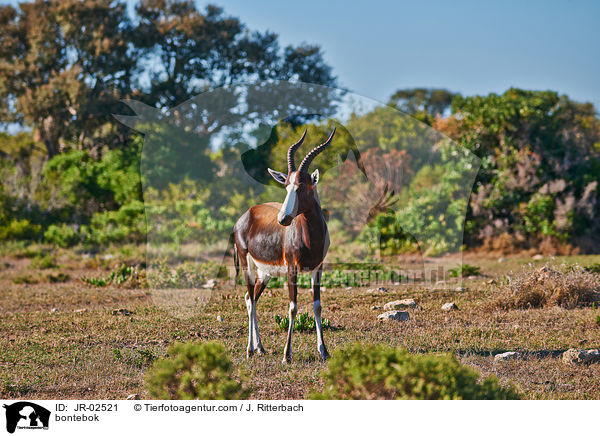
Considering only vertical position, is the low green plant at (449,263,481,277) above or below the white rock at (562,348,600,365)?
above

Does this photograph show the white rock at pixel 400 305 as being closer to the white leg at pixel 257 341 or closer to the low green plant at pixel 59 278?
the white leg at pixel 257 341

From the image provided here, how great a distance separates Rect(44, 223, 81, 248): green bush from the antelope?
48.2 feet

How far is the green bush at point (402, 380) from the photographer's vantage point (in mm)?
4344

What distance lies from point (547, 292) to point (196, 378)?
7268 millimetres

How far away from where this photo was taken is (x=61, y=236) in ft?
66.8

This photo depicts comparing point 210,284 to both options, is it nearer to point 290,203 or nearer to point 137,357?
point 137,357

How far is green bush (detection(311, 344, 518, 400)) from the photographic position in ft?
14.3

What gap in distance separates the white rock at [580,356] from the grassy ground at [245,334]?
146mm

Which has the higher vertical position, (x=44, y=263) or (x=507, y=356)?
(x=44, y=263)

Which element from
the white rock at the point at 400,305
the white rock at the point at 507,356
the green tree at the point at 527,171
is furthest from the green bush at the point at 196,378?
the green tree at the point at 527,171

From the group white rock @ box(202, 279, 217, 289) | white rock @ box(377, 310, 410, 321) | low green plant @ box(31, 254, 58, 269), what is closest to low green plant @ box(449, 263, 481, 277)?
white rock @ box(377, 310, 410, 321)

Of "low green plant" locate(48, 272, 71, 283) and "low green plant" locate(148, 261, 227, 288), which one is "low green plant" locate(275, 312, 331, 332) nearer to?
"low green plant" locate(148, 261, 227, 288)
